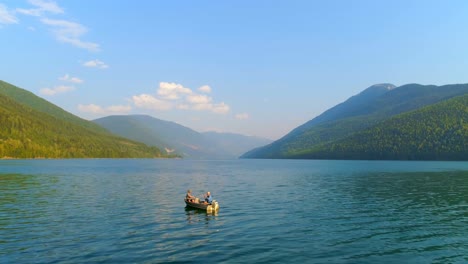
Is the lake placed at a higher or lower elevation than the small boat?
lower

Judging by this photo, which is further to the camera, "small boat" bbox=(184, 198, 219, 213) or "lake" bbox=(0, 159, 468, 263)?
"small boat" bbox=(184, 198, 219, 213)

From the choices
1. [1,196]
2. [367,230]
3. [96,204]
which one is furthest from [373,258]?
[1,196]

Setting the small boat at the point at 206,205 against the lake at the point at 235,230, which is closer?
the lake at the point at 235,230

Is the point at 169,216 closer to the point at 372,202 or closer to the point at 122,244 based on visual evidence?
the point at 122,244

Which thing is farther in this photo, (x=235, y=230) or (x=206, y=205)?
(x=206, y=205)

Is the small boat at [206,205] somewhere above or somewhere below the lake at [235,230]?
above

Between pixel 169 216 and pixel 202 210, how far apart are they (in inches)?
243

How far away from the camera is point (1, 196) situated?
232 feet

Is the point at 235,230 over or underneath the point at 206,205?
underneath

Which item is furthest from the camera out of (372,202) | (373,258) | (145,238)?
(372,202)

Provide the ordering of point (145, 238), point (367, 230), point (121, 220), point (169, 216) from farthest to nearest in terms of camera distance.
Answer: point (169, 216) < point (121, 220) < point (367, 230) < point (145, 238)

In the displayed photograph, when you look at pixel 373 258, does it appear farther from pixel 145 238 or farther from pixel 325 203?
pixel 325 203

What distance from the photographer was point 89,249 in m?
33.2

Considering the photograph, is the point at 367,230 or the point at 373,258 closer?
the point at 373,258
